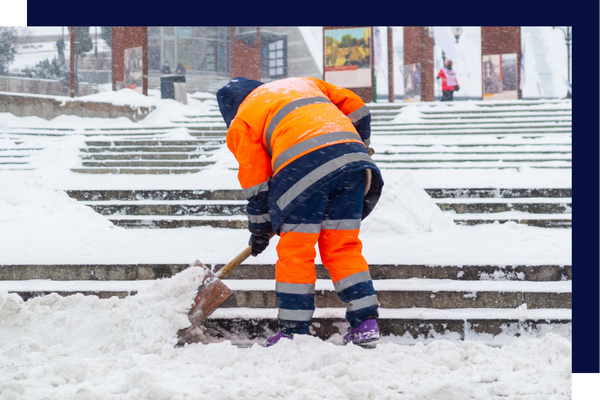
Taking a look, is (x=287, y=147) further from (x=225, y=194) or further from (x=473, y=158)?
(x=473, y=158)

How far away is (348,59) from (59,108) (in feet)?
24.4

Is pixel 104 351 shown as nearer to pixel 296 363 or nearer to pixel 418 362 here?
pixel 296 363

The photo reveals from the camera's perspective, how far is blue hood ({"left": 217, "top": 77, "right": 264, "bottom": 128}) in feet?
9.90

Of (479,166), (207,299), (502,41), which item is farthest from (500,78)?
(207,299)

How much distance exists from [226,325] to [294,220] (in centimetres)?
92

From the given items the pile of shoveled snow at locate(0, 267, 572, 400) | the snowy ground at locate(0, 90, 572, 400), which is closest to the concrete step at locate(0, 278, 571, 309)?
the snowy ground at locate(0, 90, 572, 400)

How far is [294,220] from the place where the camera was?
2.67 m

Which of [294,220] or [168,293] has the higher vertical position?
[294,220]

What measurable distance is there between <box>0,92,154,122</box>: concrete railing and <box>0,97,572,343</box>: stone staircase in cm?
128

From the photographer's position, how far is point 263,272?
11.9ft

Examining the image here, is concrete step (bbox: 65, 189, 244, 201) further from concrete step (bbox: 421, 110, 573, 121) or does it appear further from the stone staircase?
concrete step (bbox: 421, 110, 573, 121)
